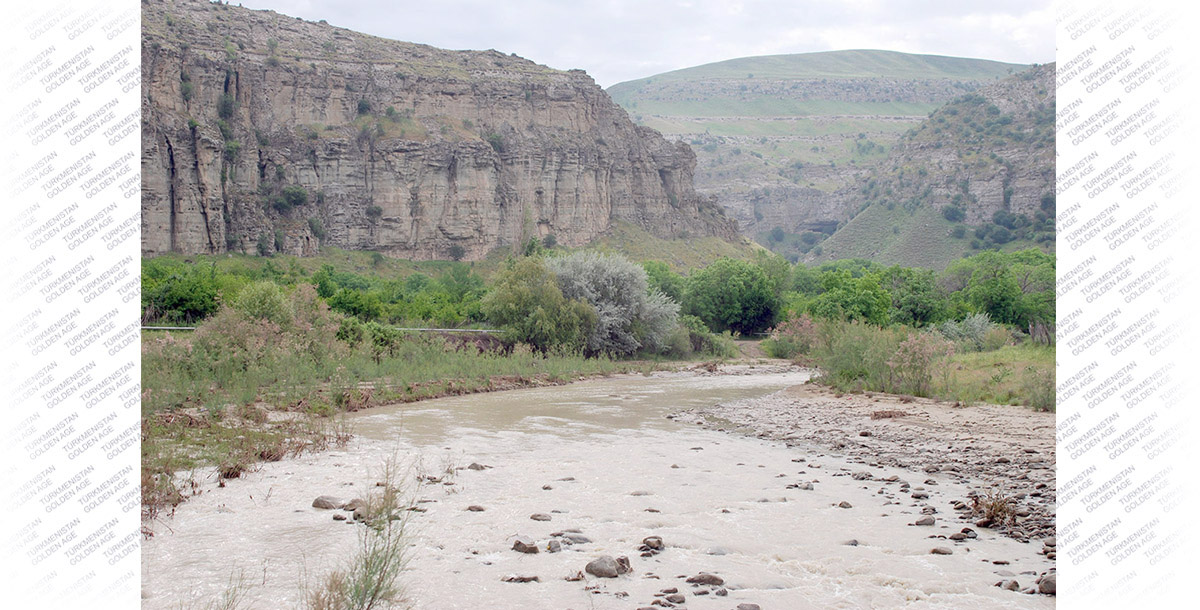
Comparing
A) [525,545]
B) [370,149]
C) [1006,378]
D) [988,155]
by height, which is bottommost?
[1006,378]

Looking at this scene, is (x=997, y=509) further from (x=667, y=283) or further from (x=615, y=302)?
(x=667, y=283)

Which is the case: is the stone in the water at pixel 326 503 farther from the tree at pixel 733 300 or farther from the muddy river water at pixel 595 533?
the tree at pixel 733 300

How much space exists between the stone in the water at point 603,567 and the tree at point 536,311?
88.5 feet

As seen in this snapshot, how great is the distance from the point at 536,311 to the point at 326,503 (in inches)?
1013

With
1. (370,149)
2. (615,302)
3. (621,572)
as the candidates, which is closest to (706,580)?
(621,572)

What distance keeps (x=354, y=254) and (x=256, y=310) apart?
60785mm

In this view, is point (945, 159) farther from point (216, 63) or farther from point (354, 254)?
point (216, 63)

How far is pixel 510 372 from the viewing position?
1080 inches

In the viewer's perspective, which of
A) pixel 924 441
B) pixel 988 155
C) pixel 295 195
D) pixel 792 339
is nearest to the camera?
pixel 924 441

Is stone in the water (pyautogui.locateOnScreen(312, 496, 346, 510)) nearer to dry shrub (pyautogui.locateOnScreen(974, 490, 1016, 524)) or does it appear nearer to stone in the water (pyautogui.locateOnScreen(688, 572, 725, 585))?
stone in the water (pyautogui.locateOnScreen(688, 572, 725, 585))

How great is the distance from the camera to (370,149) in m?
85.1

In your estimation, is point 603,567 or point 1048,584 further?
point 603,567


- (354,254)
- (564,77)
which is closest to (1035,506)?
(354,254)

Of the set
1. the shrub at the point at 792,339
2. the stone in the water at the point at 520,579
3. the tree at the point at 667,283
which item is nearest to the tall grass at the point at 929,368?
the shrub at the point at 792,339
